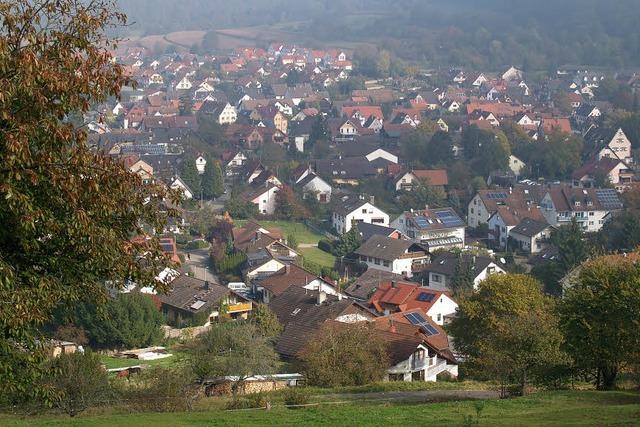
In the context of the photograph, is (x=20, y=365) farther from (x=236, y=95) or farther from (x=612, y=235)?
(x=236, y=95)

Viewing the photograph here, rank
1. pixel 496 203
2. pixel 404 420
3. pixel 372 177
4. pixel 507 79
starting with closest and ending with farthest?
pixel 404 420 → pixel 496 203 → pixel 372 177 → pixel 507 79

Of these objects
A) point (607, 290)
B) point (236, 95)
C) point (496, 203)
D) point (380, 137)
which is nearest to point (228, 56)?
point (236, 95)

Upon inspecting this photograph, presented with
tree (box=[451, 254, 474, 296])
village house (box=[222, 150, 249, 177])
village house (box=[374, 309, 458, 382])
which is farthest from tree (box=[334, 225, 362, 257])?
village house (box=[222, 150, 249, 177])

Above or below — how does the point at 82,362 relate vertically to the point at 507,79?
below

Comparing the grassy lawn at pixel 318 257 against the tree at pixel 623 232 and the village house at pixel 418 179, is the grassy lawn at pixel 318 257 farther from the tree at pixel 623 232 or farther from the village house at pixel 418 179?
the village house at pixel 418 179

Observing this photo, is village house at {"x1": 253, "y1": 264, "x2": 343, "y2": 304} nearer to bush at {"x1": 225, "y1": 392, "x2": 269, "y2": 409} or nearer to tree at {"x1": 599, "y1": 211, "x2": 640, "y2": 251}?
tree at {"x1": 599, "y1": 211, "x2": 640, "y2": 251}

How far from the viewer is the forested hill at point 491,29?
80250 mm

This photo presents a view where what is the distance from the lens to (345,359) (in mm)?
12844

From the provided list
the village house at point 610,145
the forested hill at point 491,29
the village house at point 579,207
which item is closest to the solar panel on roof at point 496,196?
the village house at point 579,207

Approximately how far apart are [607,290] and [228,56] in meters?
79.4

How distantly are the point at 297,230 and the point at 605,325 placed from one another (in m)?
20.2

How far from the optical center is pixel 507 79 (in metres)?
73.5

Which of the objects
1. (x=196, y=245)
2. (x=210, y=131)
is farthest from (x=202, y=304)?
(x=210, y=131)

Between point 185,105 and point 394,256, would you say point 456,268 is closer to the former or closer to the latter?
point 394,256
